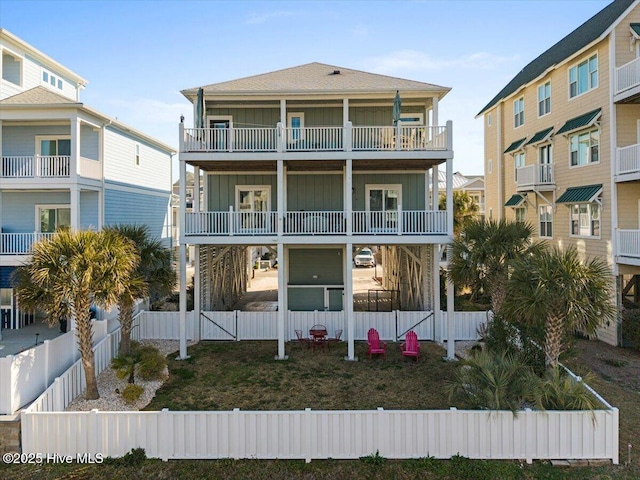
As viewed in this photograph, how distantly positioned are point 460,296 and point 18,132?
23.0m

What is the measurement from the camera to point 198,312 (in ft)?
52.9

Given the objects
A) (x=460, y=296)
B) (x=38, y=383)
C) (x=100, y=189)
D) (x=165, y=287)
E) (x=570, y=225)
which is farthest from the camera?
(x=460, y=296)

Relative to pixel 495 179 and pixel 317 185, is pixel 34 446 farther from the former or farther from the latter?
pixel 495 179

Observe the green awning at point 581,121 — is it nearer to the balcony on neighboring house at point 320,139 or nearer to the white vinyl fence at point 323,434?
the balcony on neighboring house at point 320,139

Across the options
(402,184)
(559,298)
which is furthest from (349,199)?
(559,298)

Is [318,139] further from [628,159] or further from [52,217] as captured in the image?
[52,217]

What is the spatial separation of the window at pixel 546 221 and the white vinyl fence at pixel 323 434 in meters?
15.0

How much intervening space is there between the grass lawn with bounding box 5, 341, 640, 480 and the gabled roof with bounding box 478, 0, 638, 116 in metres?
13.7

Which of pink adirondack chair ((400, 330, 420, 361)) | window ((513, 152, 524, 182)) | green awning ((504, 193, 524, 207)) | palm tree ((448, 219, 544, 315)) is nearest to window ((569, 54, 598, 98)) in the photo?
window ((513, 152, 524, 182))

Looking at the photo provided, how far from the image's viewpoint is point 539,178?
20.7 meters

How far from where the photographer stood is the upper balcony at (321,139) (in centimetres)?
1470

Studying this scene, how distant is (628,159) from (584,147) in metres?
2.90

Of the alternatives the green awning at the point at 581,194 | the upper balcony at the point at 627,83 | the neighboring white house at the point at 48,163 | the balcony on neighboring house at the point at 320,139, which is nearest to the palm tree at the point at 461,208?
the green awning at the point at 581,194

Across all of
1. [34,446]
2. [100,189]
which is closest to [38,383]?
[34,446]
